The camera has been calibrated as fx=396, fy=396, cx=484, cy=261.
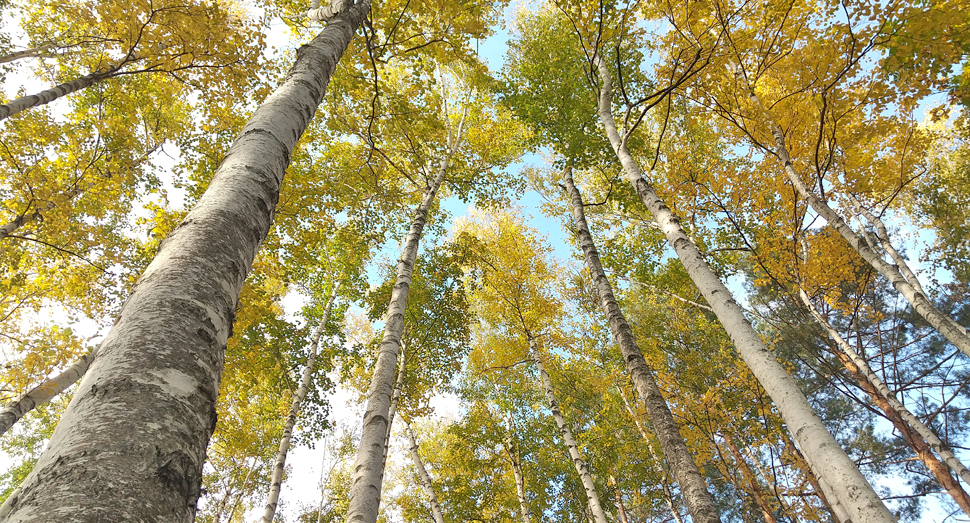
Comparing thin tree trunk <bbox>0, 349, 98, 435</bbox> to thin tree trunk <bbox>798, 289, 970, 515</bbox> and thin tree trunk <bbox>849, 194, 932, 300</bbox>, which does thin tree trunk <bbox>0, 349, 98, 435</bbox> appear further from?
thin tree trunk <bbox>849, 194, 932, 300</bbox>

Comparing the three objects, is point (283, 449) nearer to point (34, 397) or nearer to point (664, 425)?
point (34, 397)

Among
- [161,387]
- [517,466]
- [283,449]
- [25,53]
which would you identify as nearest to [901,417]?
[517,466]

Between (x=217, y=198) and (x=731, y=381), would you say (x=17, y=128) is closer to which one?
(x=217, y=198)

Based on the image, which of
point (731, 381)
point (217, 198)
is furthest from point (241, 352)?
point (731, 381)

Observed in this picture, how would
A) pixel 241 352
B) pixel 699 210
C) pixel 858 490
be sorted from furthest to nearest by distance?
1. pixel 699 210
2. pixel 241 352
3. pixel 858 490

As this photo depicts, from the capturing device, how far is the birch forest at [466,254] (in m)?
1.58

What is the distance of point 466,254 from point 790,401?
7872 mm

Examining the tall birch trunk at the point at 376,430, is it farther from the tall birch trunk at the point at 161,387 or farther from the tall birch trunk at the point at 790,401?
the tall birch trunk at the point at 790,401

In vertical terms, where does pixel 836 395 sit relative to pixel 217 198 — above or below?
above

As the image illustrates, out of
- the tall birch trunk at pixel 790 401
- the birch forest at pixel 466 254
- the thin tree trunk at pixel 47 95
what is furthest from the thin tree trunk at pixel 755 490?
the thin tree trunk at pixel 47 95

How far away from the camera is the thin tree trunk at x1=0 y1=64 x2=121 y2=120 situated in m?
4.60

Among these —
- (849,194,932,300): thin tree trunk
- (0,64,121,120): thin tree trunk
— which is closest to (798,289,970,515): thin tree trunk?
(849,194,932,300): thin tree trunk

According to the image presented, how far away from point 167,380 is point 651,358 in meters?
11.9

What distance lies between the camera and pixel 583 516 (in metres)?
11.2
